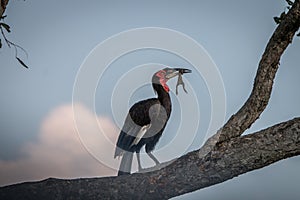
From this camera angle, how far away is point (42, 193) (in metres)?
3.37

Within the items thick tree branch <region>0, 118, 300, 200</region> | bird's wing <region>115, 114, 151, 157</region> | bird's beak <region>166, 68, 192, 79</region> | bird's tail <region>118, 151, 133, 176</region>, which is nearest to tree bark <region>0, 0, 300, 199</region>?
thick tree branch <region>0, 118, 300, 200</region>

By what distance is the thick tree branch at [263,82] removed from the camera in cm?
321

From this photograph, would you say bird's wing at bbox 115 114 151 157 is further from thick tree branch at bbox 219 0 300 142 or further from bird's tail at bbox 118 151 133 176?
thick tree branch at bbox 219 0 300 142

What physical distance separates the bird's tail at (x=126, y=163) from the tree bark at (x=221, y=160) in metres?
0.95

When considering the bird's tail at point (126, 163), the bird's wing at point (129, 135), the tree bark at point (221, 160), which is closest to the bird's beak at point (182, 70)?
the bird's wing at point (129, 135)

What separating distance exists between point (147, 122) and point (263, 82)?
6.74ft

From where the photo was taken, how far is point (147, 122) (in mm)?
5066

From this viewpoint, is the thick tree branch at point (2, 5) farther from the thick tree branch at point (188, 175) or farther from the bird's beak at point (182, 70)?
the bird's beak at point (182, 70)

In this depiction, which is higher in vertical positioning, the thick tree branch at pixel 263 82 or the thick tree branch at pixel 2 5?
the thick tree branch at pixel 2 5

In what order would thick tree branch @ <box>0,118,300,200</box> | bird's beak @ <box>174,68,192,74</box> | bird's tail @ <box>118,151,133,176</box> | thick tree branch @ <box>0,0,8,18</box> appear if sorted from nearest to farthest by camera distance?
1. thick tree branch @ <box>0,118,300,200</box>
2. thick tree branch @ <box>0,0,8,18</box>
3. bird's tail @ <box>118,151,133,176</box>
4. bird's beak @ <box>174,68,192,74</box>

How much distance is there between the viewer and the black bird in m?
4.95

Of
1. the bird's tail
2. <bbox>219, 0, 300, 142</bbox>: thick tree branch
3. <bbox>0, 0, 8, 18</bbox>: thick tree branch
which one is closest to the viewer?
<bbox>0, 0, 8, 18</bbox>: thick tree branch

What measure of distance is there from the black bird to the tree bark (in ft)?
4.91

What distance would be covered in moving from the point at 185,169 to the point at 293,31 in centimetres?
131
